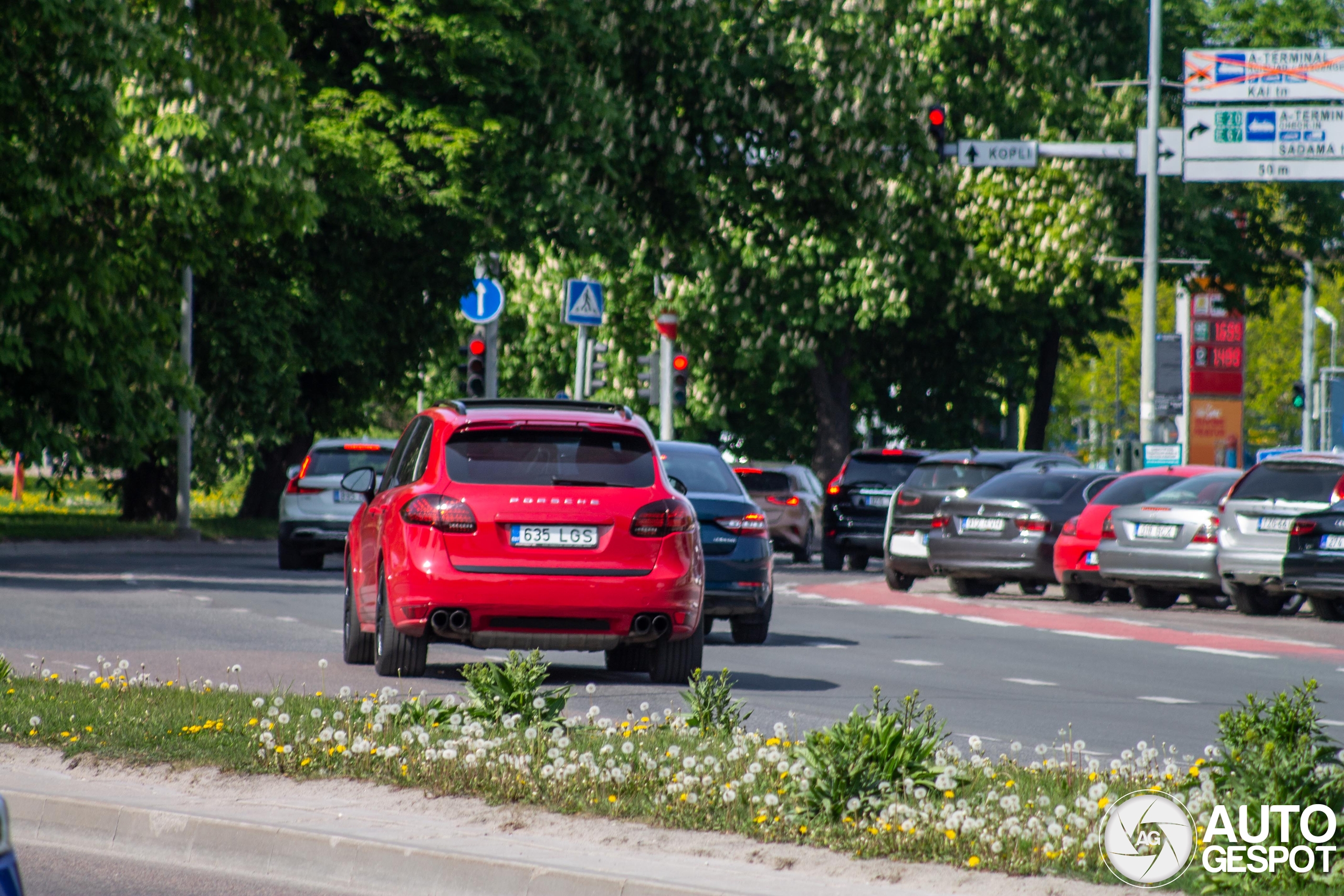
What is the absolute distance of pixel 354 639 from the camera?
1334cm

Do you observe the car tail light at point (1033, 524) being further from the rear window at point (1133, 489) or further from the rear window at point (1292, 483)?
the rear window at point (1292, 483)

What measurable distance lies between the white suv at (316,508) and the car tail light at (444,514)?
14.5 m

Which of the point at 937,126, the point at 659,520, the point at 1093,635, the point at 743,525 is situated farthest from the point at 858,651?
the point at 937,126

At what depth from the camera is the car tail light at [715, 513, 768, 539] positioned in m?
15.9

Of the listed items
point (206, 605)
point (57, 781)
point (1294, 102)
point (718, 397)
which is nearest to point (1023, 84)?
point (1294, 102)

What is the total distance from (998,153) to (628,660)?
62.8 ft

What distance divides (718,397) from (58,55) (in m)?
25.4

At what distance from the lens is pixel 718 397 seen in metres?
47.3

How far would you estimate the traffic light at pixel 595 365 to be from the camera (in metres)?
39.0

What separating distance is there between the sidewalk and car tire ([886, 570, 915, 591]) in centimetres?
1754


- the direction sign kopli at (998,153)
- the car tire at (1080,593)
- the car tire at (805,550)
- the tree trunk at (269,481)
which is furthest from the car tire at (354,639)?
the tree trunk at (269,481)

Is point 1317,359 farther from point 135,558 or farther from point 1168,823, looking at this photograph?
point 1168,823

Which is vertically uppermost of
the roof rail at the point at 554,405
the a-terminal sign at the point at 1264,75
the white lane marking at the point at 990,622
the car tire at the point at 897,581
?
the a-terminal sign at the point at 1264,75

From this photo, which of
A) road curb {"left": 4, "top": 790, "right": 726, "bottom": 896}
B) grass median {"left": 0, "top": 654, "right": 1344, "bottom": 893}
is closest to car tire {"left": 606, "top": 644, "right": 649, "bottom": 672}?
grass median {"left": 0, "top": 654, "right": 1344, "bottom": 893}
